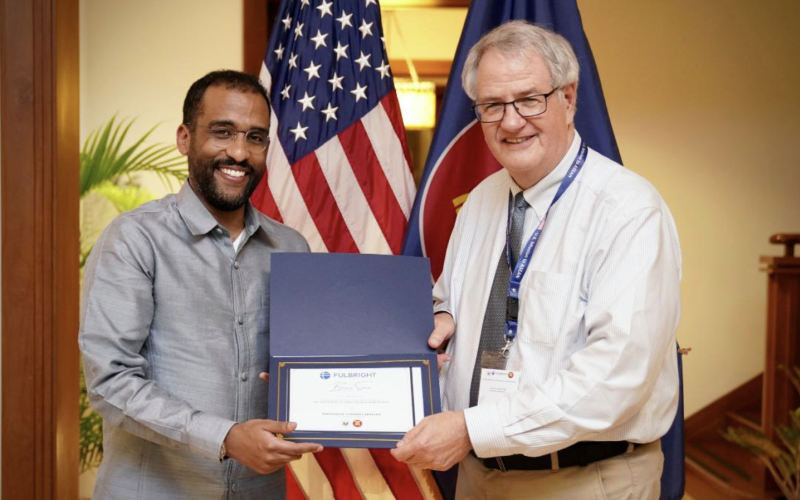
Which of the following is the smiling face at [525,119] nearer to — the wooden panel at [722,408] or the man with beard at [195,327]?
the man with beard at [195,327]

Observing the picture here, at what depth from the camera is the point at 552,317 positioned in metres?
1.56

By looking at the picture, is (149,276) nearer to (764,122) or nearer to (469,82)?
(469,82)

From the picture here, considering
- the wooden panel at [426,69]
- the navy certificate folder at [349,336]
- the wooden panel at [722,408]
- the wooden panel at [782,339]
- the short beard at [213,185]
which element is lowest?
the wooden panel at [722,408]

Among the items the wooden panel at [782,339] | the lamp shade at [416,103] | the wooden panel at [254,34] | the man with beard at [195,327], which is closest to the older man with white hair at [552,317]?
the man with beard at [195,327]

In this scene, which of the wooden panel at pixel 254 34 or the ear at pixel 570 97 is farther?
the wooden panel at pixel 254 34

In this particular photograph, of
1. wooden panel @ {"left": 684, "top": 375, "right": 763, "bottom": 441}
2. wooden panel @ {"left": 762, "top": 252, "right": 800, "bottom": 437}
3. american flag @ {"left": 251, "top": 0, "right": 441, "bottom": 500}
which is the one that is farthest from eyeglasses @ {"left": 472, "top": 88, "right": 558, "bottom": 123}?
wooden panel @ {"left": 684, "top": 375, "right": 763, "bottom": 441}

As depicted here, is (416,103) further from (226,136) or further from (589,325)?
(589,325)

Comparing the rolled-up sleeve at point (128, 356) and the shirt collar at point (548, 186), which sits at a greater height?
the shirt collar at point (548, 186)

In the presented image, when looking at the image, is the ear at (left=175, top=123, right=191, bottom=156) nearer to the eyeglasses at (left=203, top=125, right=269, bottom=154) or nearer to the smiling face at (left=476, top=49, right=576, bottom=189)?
the eyeglasses at (left=203, top=125, right=269, bottom=154)

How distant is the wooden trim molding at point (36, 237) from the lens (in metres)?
2.05

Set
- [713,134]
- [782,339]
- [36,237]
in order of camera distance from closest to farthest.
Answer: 1. [36,237]
2. [782,339]
3. [713,134]

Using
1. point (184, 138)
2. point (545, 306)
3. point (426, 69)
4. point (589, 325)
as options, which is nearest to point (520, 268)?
point (545, 306)

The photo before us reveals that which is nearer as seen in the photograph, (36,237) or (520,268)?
(520,268)

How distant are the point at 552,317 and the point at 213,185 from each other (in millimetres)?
798
